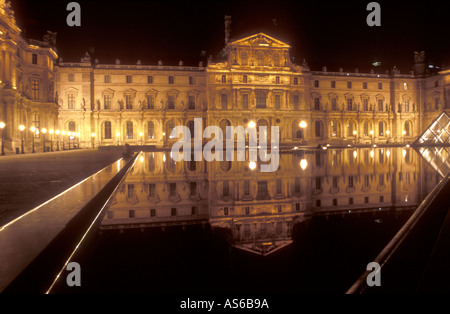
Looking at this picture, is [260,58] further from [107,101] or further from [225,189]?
[225,189]

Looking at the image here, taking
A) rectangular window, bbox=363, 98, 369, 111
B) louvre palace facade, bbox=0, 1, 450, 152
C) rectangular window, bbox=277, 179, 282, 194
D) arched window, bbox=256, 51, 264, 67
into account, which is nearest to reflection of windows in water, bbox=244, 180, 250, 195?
rectangular window, bbox=277, 179, 282, 194

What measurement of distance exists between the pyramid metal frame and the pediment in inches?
811

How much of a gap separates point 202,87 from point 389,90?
30966 millimetres

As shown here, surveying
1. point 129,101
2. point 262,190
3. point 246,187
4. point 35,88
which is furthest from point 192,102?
point 262,190

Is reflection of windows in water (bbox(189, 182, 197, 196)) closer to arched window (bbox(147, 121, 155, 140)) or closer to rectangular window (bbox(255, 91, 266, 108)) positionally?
arched window (bbox(147, 121, 155, 140))

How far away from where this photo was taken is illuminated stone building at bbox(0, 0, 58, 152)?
26000 mm

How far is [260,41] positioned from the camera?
46625mm

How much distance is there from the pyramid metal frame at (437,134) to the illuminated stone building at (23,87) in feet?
134

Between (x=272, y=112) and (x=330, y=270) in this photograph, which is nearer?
(x=330, y=270)

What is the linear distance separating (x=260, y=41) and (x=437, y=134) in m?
24.7

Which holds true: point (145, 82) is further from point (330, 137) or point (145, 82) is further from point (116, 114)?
point (330, 137)

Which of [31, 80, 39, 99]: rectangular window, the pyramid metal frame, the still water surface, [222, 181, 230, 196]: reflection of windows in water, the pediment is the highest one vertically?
the pediment
